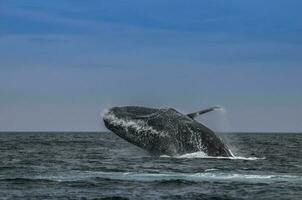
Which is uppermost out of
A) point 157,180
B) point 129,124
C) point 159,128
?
point 129,124

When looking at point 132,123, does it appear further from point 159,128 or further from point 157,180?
point 157,180

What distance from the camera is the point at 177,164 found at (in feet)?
113

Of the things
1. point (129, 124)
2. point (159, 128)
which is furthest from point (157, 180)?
point (159, 128)

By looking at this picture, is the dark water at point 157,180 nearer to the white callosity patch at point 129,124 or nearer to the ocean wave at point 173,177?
the ocean wave at point 173,177

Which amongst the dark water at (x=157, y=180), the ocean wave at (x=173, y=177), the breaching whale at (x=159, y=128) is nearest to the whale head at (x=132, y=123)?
the breaching whale at (x=159, y=128)

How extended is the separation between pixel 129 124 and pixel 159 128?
1556 millimetres

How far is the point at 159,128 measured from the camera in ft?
106

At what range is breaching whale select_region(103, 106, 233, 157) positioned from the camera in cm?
3188

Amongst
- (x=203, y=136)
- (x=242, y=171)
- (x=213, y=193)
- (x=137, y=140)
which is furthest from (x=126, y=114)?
(x=213, y=193)

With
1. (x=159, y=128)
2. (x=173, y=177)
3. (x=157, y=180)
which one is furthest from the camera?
(x=159, y=128)

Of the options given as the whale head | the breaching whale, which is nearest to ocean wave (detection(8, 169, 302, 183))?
the whale head

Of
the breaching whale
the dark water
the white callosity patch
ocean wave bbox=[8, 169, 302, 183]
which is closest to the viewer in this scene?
the dark water

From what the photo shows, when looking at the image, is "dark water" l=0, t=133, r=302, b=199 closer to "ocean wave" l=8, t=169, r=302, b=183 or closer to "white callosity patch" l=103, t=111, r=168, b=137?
"ocean wave" l=8, t=169, r=302, b=183

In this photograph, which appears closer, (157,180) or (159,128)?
(157,180)
